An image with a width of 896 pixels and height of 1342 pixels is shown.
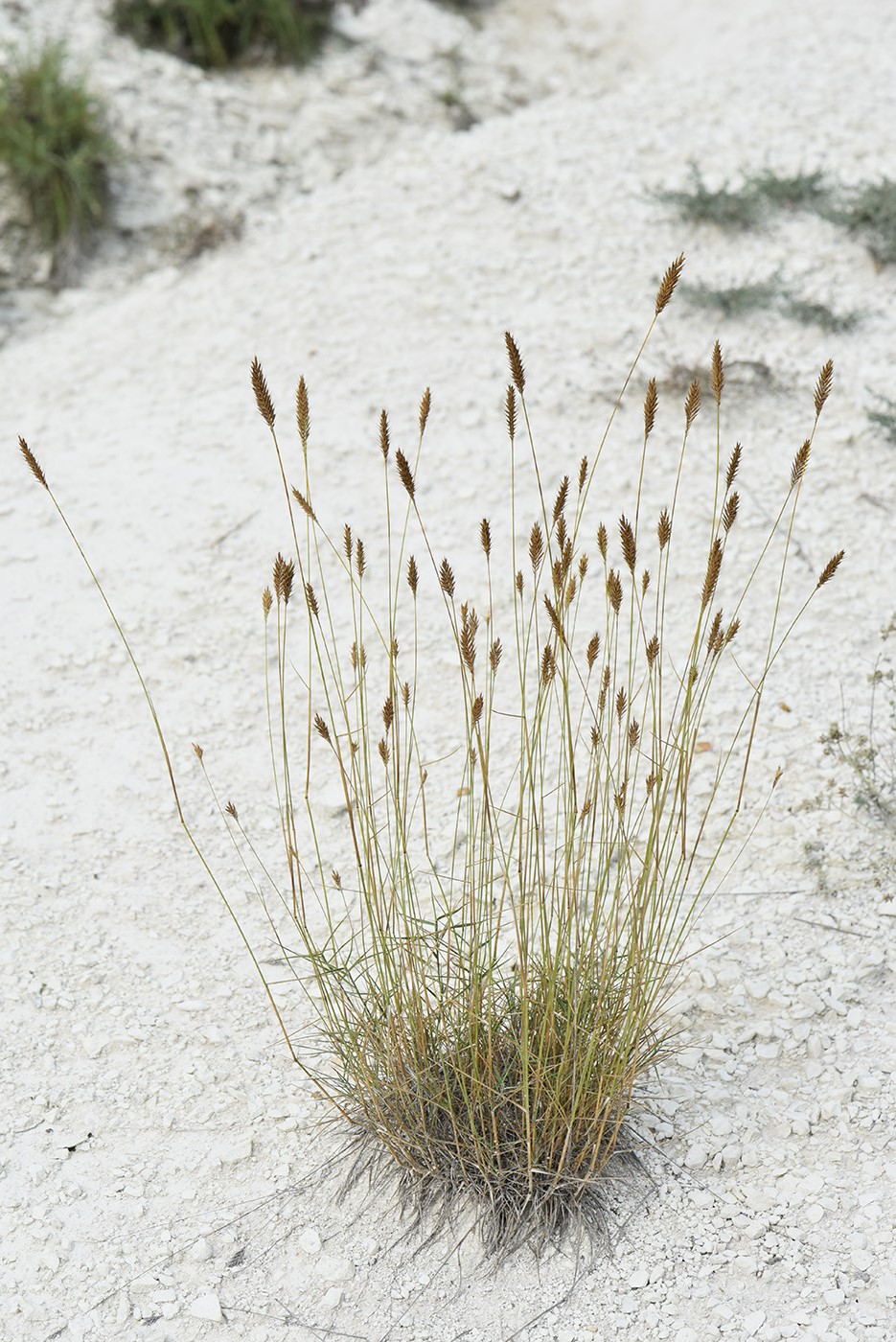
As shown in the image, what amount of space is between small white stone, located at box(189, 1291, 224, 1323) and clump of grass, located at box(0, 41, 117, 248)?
18.1ft

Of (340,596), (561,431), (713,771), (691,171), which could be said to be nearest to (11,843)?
(340,596)

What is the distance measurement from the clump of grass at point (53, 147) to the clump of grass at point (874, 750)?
187 inches

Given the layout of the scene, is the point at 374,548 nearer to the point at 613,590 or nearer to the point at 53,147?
the point at 613,590

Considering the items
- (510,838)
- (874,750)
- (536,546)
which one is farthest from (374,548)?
(536,546)

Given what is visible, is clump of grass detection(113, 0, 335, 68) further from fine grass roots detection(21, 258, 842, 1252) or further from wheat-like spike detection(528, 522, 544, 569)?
wheat-like spike detection(528, 522, 544, 569)

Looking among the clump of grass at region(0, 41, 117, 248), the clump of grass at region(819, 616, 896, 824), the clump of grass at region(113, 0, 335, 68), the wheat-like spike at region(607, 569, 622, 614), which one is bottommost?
the clump of grass at region(819, 616, 896, 824)

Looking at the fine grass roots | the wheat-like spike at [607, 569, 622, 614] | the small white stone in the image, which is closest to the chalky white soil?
the small white stone

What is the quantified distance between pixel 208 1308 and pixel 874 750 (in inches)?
88.8

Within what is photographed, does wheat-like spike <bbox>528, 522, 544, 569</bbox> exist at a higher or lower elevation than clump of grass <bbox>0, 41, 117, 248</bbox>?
lower

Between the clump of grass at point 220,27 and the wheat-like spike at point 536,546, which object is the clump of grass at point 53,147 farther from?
the wheat-like spike at point 536,546

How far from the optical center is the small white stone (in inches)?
99.2

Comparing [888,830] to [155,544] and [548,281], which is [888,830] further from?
[548,281]

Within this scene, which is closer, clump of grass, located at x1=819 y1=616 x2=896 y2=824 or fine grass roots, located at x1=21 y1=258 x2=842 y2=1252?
fine grass roots, located at x1=21 y1=258 x2=842 y2=1252

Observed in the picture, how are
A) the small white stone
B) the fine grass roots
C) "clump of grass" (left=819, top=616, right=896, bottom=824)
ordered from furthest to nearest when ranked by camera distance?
"clump of grass" (left=819, top=616, right=896, bottom=824), the small white stone, the fine grass roots
